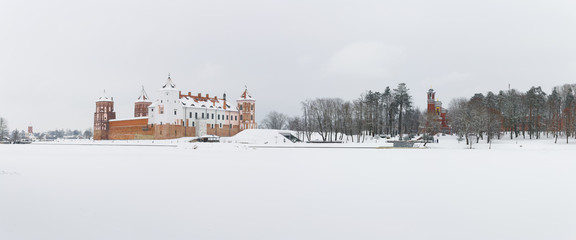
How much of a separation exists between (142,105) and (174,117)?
2117cm

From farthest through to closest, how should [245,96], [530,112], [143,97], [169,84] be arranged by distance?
[143,97] < [245,96] < [169,84] < [530,112]

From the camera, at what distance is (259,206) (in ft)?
37.3

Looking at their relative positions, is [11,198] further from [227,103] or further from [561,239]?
[227,103]

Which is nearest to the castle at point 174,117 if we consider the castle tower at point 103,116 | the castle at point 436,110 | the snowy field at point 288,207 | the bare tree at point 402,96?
the castle tower at point 103,116

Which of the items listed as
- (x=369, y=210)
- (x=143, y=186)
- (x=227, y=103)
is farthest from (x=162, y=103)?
(x=369, y=210)

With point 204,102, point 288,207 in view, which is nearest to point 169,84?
point 204,102

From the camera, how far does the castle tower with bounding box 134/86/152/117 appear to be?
364 ft

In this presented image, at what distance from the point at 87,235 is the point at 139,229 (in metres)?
1.00

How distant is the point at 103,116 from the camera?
4245 inches

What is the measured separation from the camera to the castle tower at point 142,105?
111 metres

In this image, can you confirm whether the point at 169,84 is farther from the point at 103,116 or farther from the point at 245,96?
the point at 103,116

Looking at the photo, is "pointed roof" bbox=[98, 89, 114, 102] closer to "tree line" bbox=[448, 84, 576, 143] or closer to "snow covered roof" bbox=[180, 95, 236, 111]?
"snow covered roof" bbox=[180, 95, 236, 111]

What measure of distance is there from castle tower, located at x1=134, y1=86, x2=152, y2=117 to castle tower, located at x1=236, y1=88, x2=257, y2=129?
81.9ft

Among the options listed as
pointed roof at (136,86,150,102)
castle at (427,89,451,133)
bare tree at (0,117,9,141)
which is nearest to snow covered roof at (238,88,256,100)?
pointed roof at (136,86,150,102)
